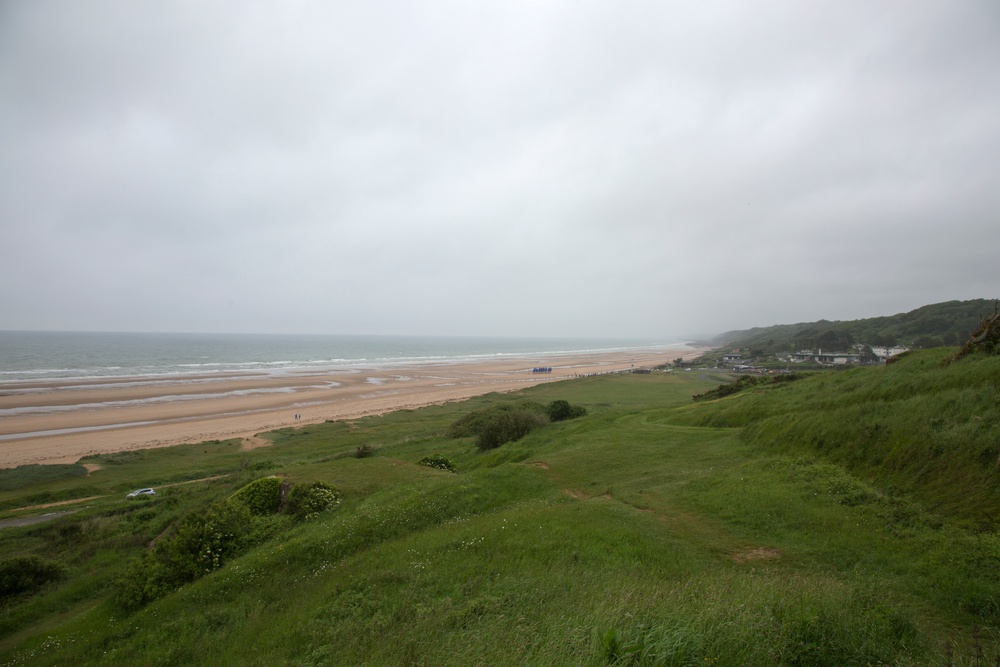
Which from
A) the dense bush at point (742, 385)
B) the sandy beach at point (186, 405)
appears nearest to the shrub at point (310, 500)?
the dense bush at point (742, 385)

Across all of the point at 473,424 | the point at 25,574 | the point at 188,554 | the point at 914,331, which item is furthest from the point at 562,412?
the point at 914,331

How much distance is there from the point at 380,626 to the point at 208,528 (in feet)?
25.3

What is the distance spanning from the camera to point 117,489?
24828mm

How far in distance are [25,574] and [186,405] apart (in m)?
46.8

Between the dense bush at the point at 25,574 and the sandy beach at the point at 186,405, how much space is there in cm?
2484

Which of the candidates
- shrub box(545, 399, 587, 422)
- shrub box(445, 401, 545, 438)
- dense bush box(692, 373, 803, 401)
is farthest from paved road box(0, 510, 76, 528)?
dense bush box(692, 373, 803, 401)

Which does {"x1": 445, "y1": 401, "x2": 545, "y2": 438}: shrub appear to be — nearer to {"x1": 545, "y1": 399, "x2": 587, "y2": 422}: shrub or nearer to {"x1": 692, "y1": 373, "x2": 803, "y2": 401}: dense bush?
{"x1": 545, "y1": 399, "x2": 587, "y2": 422}: shrub

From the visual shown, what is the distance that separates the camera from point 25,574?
40.3ft

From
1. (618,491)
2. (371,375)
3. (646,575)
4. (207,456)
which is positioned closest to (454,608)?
(646,575)

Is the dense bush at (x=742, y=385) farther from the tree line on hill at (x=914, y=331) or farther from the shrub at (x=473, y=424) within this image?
the tree line on hill at (x=914, y=331)

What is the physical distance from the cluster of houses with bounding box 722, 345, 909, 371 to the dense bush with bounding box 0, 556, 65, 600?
260 feet

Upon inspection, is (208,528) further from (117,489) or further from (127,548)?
(117,489)

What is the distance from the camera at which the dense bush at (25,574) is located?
11.8m

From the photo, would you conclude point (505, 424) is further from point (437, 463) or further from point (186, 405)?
point (186, 405)
